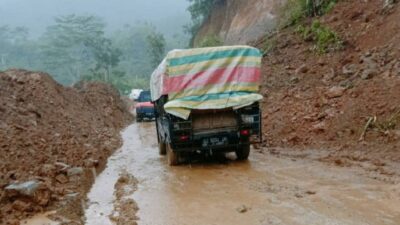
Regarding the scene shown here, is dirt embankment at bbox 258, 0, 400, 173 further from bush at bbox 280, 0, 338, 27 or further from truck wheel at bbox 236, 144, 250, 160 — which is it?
truck wheel at bbox 236, 144, 250, 160

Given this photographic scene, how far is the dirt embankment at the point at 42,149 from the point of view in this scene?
24.5 ft

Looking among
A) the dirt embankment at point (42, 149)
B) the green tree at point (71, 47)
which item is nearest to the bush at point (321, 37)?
the dirt embankment at point (42, 149)

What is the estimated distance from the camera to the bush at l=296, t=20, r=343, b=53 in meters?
17.2

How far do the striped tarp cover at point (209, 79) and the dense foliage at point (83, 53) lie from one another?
44973 millimetres

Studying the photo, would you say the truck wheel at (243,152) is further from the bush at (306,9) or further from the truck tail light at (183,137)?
the bush at (306,9)

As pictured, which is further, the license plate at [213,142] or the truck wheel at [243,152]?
the truck wheel at [243,152]

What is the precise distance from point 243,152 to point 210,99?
1.72m

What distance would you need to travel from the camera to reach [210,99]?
10.9 m

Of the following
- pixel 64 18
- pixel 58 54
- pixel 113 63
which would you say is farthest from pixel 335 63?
pixel 64 18

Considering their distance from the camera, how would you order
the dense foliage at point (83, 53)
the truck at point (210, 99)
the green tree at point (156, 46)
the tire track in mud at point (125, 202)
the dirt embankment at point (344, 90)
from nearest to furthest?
the tire track in mud at point (125, 202), the truck at point (210, 99), the dirt embankment at point (344, 90), the green tree at point (156, 46), the dense foliage at point (83, 53)

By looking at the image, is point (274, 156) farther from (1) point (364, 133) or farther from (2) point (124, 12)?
(2) point (124, 12)

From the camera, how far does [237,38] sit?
32.5 m

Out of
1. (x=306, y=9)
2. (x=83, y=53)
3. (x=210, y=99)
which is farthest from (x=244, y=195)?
(x=83, y=53)

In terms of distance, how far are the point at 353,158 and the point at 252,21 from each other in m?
22.3
